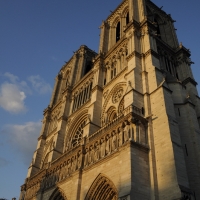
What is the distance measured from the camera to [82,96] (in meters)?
25.6

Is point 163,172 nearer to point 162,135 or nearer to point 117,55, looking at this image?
point 162,135

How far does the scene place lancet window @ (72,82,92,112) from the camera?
2481 centimetres

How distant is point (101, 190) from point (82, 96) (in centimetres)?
1310

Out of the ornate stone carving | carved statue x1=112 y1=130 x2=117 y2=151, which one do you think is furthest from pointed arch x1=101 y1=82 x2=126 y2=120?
carved statue x1=112 y1=130 x2=117 y2=151

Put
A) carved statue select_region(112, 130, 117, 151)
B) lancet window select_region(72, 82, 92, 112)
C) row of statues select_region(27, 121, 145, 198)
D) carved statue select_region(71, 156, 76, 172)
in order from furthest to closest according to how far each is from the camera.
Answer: lancet window select_region(72, 82, 92, 112), carved statue select_region(71, 156, 76, 172), carved statue select_region(112, 130, 117, 151), row of statues select_region(27, 121, 145, 198)

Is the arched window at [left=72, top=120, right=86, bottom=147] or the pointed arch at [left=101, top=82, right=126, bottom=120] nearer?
the pointed arch at [left=101, top=82, right=126, bottom=120]

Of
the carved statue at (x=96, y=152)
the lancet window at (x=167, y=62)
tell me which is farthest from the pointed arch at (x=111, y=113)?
the lancet window at (x=167, y=62)

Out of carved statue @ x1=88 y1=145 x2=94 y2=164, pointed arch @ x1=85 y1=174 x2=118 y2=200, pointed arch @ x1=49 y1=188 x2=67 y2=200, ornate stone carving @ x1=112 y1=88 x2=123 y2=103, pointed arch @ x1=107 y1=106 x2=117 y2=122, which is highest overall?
ornate stone carving @ x1=112 y1=88 x2=123 y2=103

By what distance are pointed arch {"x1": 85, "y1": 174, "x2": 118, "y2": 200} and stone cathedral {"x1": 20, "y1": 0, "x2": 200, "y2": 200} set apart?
0.05 m

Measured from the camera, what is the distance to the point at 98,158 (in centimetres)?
1483

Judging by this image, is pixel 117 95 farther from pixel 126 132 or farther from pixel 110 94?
pixel 126 132

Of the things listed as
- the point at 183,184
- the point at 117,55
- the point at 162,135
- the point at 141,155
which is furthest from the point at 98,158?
the point at 117,55

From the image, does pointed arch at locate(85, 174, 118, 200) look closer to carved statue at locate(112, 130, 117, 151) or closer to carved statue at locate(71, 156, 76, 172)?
carved statue at locate(112, 130, 117, 151)

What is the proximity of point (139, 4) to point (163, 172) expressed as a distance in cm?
1888
